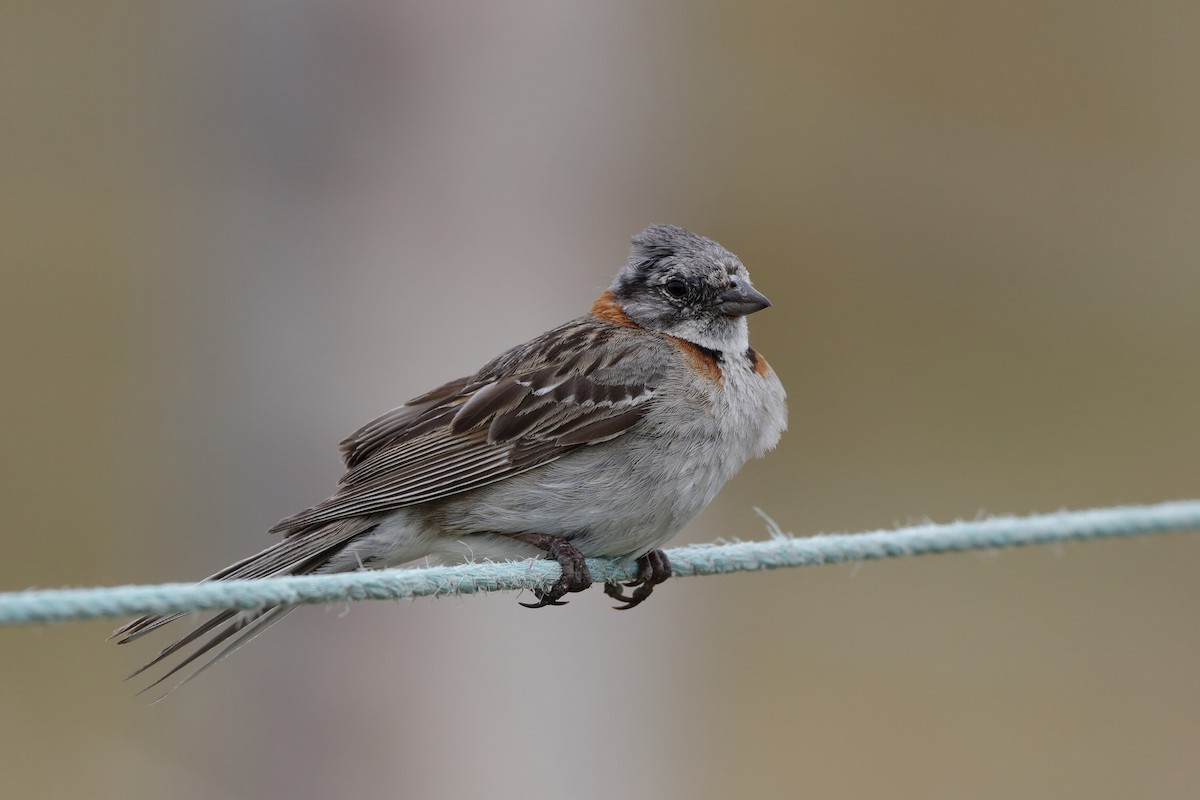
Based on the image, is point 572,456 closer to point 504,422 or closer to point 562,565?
point 504,422

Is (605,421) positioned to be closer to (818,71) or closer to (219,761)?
(219,761)

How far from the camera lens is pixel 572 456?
12.1 ft

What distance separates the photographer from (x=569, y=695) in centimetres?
529

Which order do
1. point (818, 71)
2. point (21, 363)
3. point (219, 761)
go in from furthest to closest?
1. point (818, 71)
2. point (21, 363)
3. point (219, 761)

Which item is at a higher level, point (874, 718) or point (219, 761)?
point (219, 761)

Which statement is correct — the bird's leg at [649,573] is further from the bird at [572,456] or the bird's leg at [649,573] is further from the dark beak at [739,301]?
the dark beak at [739,301]

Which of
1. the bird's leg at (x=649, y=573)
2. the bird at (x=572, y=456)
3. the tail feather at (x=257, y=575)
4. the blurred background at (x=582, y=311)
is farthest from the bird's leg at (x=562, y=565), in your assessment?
the blurred background at (x=582, y=311)

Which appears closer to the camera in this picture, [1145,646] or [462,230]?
[462,230]

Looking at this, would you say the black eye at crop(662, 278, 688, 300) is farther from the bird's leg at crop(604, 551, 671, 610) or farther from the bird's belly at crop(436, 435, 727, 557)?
the bird's leg at crop(604, 551, 671, 610)

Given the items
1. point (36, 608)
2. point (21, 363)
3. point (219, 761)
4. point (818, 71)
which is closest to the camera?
point (36, 608)

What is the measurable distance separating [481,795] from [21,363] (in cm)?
495

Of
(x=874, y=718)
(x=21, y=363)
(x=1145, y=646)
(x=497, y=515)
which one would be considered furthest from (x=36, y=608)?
(x=1145, y=646)

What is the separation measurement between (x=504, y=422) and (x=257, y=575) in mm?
779

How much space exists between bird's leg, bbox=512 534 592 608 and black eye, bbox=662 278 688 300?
2.82 feet
